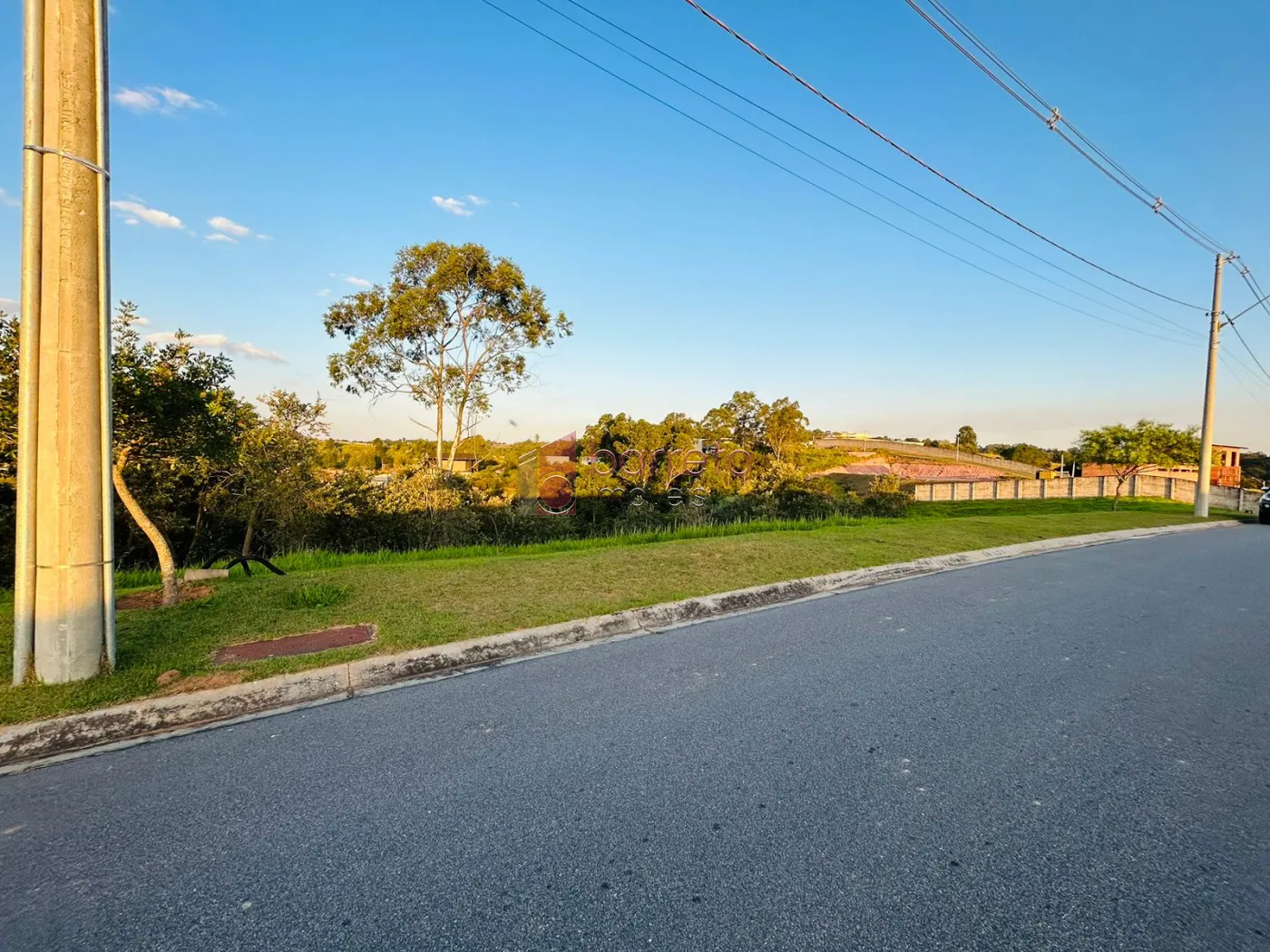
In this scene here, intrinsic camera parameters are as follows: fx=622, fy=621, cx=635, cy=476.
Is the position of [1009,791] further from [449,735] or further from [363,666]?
[363,666]

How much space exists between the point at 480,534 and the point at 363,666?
963 centimetres

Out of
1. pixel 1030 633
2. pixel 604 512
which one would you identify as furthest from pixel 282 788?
pixel 604 512

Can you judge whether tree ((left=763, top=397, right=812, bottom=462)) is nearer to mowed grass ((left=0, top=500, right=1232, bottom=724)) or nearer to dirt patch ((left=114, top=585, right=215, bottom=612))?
mowed grass ((left=0, top=500, right=1232, bottom=724))

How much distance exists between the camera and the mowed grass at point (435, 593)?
155 inches

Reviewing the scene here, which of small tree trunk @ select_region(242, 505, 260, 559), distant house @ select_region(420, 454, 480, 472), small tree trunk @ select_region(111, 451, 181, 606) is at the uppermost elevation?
distant house @ select_region(420, 454, 480, 472)

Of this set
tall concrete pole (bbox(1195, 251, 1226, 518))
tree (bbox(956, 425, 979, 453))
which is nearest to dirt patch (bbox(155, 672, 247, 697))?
tall concrete pole (bbox(1195, 251, 1226, 518))

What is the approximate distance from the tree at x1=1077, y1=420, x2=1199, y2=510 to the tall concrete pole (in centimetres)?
816

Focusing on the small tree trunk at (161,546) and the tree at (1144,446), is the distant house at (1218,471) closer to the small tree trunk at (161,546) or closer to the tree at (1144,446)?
the tree at (1144,446)

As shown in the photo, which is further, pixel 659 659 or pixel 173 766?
pixel 659 659

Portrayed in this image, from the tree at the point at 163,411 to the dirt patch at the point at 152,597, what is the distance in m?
0.12

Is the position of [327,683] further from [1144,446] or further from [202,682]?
[1144,446]

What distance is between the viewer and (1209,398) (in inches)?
845

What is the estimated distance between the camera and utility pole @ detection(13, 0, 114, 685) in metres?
3.54

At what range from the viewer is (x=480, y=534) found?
44.5 ft
